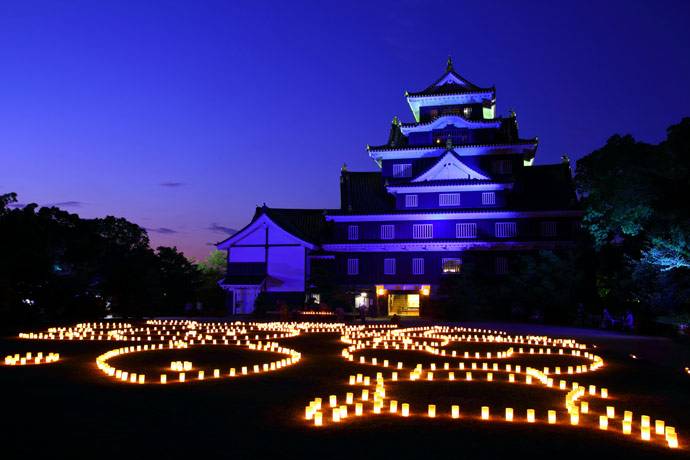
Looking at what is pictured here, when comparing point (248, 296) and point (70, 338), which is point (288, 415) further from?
point (248, 296)

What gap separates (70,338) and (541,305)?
27048 millimetres

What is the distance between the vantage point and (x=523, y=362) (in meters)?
17.8

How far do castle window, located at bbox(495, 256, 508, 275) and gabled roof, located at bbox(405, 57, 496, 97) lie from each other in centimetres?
1353

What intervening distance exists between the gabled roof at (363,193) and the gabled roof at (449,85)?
7.69m

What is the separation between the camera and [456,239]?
45469 mm

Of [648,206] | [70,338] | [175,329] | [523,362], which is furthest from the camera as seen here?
[175,329]

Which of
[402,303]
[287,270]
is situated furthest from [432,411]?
[402,303]

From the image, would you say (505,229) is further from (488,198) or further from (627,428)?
(627,428)

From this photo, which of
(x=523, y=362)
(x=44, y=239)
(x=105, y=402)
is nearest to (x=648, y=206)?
(x=523, y=362)

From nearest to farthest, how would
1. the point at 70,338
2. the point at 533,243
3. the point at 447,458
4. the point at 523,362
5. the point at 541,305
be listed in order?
1. the point at 447,458
2. the point at 523,362
3. the point at 70,338
4. the point at 541,305
5. the point at 533,243

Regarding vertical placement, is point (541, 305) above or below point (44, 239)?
below

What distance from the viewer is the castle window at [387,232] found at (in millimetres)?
47250

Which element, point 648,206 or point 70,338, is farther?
point 648,206

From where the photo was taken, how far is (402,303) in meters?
48.9
